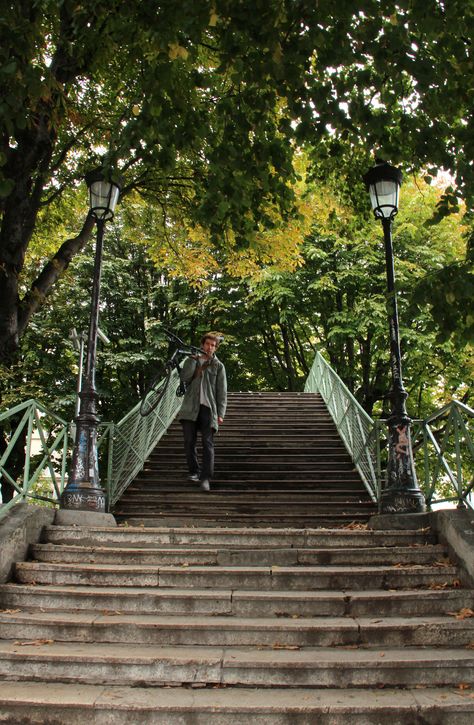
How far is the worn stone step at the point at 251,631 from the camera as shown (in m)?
4.24

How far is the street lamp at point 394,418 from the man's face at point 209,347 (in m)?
2.43

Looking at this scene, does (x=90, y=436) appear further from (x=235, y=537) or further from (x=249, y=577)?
(x=249, y=577)

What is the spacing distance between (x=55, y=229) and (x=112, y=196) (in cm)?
489

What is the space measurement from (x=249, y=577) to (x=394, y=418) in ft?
8.63

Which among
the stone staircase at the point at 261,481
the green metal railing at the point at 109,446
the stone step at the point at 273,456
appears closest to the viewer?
the green metal railing at the point at 109,446

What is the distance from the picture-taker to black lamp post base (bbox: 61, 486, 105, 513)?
6703mm

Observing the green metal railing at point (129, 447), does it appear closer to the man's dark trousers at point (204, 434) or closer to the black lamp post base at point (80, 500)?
the man's dark trousers at point (204, 434)

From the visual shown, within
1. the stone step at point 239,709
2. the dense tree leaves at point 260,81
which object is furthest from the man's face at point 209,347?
the stone step at point 239,709

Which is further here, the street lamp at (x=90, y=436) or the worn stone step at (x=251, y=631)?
the street lamp at (x=90, y=436)

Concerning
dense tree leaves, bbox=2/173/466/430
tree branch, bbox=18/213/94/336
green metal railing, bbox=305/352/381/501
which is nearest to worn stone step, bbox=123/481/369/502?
green metal railing, bbox=305/352/381/501

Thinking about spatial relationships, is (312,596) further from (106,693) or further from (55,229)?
(55,229)

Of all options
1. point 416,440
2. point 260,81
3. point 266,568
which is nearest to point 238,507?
point 416,440

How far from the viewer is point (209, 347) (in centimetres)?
A: 829

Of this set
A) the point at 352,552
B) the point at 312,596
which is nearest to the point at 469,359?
the point at 352,552
